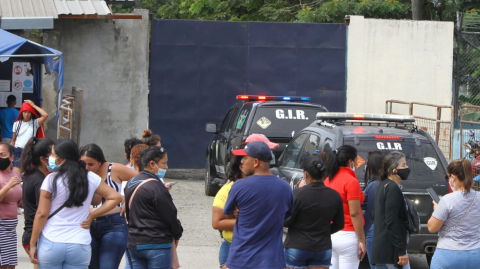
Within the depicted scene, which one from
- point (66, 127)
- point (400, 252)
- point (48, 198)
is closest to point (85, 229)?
point (48, 198)

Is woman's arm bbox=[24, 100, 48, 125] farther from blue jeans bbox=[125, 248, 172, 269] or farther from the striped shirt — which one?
the striped shirt

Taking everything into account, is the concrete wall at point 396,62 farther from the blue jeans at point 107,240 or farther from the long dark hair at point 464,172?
the blue jeans at point 107,240

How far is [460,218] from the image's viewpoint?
5449mm

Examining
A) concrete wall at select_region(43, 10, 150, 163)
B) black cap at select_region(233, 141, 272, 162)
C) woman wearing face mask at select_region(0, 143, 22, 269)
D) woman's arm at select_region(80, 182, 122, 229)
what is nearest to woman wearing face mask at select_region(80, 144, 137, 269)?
woman's arm at select_region(80, 182, 122, 229)

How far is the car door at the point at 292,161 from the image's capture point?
28.1 feet

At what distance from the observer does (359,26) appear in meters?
17.7

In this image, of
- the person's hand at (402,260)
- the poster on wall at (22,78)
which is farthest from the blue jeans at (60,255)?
the poster on wall at (22,78)

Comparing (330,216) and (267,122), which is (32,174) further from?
(267,122)

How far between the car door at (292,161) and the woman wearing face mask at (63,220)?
3629 mm

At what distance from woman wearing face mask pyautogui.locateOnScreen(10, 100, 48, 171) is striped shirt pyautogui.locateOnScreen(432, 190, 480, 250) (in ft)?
26.6

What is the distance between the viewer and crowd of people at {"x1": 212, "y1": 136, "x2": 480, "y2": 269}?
4.89m

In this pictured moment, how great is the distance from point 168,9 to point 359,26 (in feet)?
39.6

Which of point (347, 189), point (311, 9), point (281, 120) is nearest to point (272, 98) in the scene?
point (281, 120)

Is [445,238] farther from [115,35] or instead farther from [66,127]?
[115,35]
